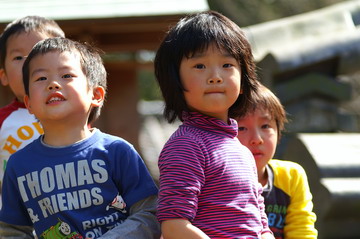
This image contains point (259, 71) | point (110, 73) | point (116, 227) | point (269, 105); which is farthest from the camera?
point (110, 73)

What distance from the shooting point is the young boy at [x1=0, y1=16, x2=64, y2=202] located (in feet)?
10.7

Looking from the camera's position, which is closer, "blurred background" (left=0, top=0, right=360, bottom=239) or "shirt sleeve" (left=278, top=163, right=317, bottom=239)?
"shirt sleeve" (left=278, top=163, right=317, bottom=239)

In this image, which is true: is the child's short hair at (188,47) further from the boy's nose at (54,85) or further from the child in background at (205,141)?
the boy's nose at (54,85)

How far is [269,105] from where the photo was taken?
322 cm

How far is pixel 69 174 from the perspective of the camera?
2557 mm

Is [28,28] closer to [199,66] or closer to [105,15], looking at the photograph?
[199,66]

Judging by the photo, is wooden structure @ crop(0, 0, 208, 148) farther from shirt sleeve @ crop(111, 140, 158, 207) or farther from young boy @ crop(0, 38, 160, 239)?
shirt sleeve @ crop(111, 140, 158, 207)

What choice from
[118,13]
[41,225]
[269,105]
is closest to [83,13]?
[118,13]

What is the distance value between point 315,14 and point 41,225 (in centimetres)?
409

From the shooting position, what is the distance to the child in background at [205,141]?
241cm

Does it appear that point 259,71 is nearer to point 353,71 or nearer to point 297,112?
Answer: point 297,112

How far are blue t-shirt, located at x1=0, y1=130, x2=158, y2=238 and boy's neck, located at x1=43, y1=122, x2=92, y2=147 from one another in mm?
31

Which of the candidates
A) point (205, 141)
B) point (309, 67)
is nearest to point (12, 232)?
point (205, 141)

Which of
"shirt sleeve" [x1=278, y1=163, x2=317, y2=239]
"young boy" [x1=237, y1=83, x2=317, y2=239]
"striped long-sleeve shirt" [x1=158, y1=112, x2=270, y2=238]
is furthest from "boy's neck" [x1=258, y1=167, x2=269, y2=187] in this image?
"striped long-sleeve shirt" [x1=158, y1=112, x2=270, y2=238]
